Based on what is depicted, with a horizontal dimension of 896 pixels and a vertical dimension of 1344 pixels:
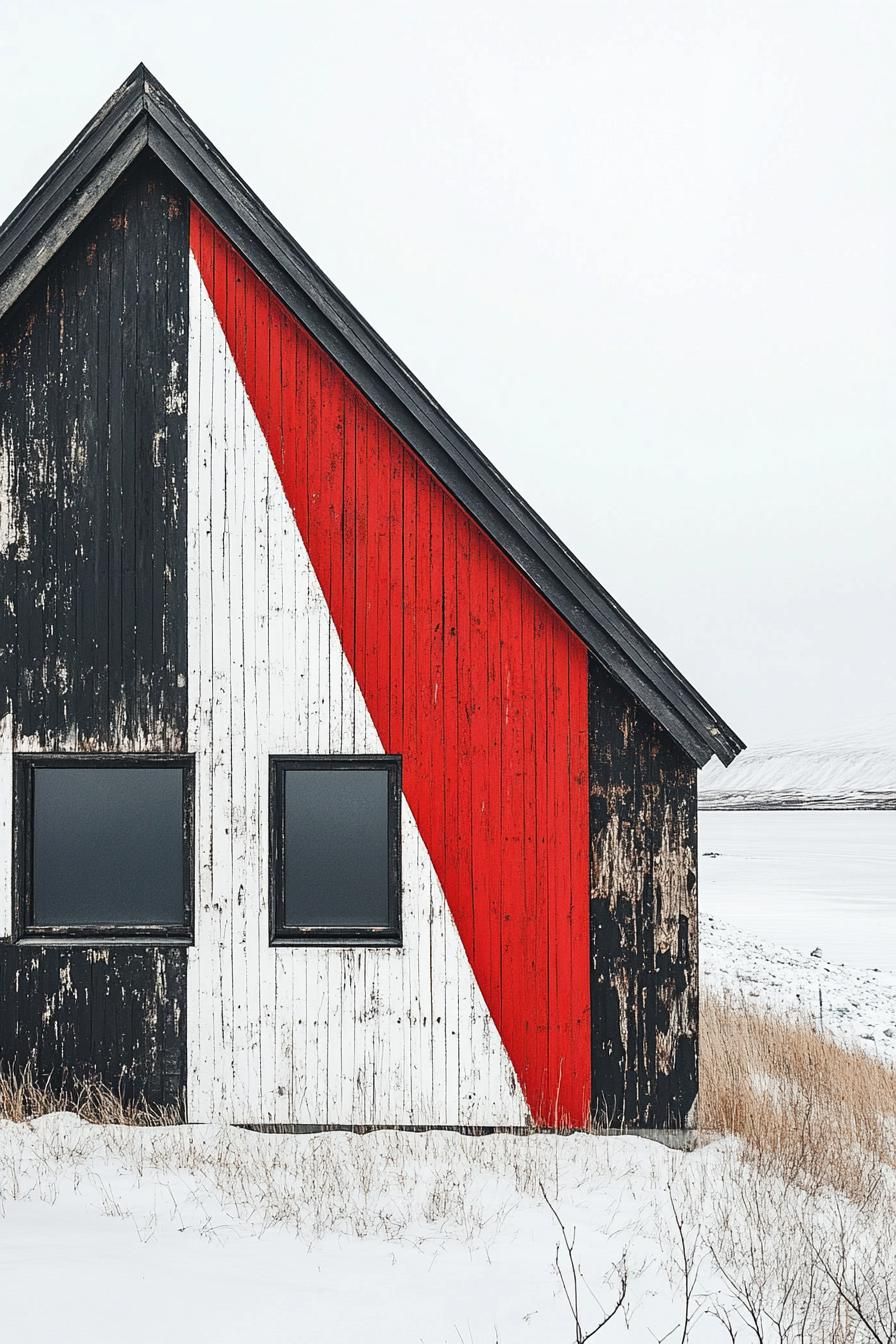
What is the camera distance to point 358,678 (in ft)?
22.0

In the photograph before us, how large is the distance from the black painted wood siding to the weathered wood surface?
159 centimetres

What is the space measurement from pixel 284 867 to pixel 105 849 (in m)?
1.27

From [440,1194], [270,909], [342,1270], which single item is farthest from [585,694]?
[342,1270]

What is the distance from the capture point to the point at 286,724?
21.9ft

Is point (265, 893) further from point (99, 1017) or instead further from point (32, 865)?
point (32, 865)

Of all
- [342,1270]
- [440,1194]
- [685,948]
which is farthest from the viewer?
[685,948]

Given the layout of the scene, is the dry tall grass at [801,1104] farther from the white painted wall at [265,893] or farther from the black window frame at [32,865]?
the black window frame at [32,865]

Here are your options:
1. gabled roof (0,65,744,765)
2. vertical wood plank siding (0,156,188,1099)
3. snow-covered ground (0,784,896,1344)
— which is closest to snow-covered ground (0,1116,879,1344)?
snow-covered ground (0,784,896,1344)

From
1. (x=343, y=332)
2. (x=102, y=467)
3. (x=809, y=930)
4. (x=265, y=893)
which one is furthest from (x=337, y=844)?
(x=809, y=930)

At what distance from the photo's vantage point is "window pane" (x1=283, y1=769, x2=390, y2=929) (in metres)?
6.83

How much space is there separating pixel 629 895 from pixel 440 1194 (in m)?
2.30

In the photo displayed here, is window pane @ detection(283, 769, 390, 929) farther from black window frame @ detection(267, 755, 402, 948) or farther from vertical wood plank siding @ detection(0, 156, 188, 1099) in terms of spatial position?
vertical wood plank siding @ detection(0, 156, 188, 1099)

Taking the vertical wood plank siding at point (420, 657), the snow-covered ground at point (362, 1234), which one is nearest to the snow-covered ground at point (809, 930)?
the vertical wood plank siding at point (420, 657)

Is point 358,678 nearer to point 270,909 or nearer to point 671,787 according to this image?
point 270,909
